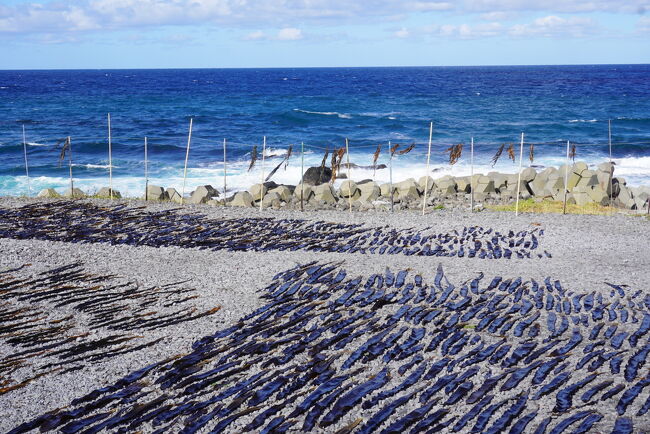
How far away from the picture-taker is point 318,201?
2205 centimetres

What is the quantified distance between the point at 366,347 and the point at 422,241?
6.17 m

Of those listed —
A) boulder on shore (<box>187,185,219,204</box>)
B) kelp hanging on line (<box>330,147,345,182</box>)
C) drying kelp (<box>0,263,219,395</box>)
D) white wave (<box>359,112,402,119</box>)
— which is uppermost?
white wave (<box>359,112,402,119</box>)

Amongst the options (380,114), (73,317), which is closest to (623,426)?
(73,317)

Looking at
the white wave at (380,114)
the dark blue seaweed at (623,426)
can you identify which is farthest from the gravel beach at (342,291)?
the white wave at (380,114)

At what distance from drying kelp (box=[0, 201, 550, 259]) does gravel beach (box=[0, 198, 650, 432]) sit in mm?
271

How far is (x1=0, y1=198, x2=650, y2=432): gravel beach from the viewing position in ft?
22.5

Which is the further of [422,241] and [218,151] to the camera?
[218,151]

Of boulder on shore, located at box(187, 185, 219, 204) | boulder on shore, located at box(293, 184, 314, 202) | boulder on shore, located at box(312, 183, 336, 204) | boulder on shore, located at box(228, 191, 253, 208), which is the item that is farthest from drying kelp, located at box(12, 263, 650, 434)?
boulder on shore, located at box(187, 185, 219, 204)

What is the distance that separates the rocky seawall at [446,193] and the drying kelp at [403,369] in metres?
10.7

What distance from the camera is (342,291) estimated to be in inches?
414

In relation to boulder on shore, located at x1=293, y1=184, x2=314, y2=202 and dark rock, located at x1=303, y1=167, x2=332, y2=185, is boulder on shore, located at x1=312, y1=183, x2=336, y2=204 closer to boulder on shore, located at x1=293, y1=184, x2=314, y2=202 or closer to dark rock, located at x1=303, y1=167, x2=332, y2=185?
boulder on shore, located at x1=293, y1=184, x2=314, y2=202

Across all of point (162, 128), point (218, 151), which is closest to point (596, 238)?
point (218, 151)

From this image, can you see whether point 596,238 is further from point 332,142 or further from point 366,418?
point 332,142

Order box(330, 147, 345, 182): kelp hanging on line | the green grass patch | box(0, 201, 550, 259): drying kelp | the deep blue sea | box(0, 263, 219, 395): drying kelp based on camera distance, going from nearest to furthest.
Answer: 1. box(0, 263, 219, 395): drying kelp
2. box(0, 201, 550, 259): drying kelp
3. the green grass patch
4. box(330, 147, 345, 182): kelp hanging on line
5. the deep blue sea
